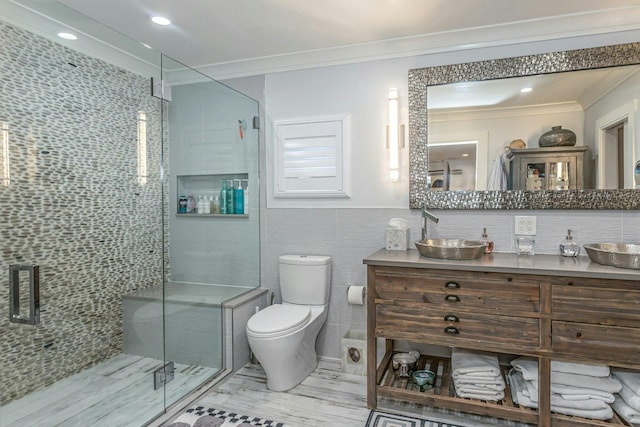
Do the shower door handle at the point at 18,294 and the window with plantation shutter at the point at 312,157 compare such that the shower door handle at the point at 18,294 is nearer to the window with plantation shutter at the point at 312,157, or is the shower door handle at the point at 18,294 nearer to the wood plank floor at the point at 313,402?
→ the wood plank floor at the point at 313,402

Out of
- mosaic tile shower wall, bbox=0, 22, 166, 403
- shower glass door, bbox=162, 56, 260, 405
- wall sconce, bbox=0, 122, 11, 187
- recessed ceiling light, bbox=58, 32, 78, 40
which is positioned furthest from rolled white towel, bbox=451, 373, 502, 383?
recessed ceiling light, bbox=58, 32, 78, 40

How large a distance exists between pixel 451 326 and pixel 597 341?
0.64 m

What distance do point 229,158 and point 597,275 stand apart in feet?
7.63

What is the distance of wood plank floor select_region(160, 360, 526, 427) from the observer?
2.04 meters

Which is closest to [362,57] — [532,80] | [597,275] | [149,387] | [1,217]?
[532,80]

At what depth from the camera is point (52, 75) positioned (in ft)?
6.74

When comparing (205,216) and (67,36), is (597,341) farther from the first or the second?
(67,36)

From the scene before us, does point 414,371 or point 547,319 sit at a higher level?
point 547,319

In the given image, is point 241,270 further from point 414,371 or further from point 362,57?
point 362,57

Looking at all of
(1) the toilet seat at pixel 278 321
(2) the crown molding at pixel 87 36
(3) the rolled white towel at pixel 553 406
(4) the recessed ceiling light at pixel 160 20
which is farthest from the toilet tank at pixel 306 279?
(4) the recessed ceiling light at pixel 160 20

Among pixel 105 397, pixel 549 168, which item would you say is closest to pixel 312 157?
pixel 549 168

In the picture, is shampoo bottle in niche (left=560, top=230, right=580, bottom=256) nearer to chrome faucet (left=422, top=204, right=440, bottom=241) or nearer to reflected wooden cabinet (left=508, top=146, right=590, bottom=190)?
reflected wooden cabinet (left=508, top=146, right=590, bottom=190)

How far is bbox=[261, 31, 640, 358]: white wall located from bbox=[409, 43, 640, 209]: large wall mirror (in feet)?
0.26

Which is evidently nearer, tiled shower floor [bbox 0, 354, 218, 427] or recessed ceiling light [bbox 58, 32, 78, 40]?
tiled shower floor [bbox 0, 354, 218, 427]
